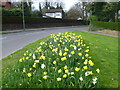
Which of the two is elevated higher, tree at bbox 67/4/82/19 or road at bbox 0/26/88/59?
tree at bbox 67/4/82/19

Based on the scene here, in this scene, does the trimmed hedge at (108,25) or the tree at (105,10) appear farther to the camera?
the tree at (105,10)

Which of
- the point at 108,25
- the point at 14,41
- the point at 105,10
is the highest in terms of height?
the point at 105,10

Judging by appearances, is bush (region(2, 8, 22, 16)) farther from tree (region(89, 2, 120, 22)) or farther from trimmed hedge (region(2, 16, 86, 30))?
tree (region(89, 2, 120, 22))

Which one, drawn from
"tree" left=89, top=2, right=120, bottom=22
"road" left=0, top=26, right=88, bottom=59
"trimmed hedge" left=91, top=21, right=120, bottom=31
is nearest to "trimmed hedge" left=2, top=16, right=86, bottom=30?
"road" left=0, top=26, right=88, bottom=59

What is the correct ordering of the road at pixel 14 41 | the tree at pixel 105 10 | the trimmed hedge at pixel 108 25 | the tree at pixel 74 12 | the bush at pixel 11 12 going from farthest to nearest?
the tree at pixel 74 12, the bush at pixel 11 12, the tree at pixel 105 10, the trimmed hedge at pixel 108 25, the road at pixel 14 41

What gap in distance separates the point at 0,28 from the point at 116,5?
1902cm

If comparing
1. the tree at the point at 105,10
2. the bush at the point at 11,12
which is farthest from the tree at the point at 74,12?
the bush at the point at 11,12

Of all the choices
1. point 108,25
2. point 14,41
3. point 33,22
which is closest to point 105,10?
point 108,25

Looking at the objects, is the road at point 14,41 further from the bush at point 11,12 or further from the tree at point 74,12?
the tree at point 74,12

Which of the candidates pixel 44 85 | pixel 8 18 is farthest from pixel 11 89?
pixel 8 18

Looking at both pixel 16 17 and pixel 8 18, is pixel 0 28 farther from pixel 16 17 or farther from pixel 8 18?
pixel 16 17

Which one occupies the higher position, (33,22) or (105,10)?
(105,10)

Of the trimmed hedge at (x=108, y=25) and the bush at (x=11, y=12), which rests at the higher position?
the bush at (x=11, y=12)

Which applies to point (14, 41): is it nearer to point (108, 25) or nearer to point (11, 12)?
point (108, 25)
